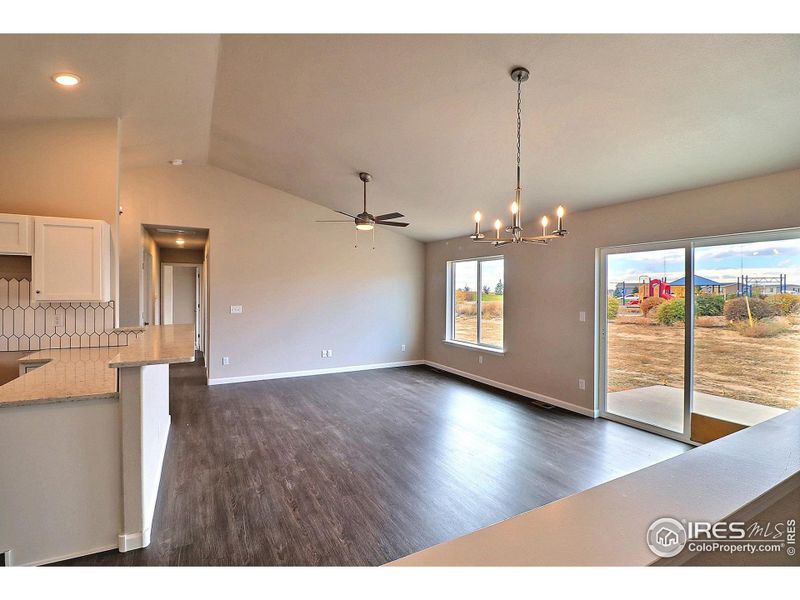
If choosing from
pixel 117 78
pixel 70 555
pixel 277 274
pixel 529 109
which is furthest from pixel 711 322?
pixel 277 274

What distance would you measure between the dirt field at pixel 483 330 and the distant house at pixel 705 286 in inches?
97.2

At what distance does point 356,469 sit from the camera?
3172 mm

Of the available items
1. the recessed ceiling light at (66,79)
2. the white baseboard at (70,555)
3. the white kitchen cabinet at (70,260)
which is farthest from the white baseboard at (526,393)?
the recessed ceiling light at (66,79)

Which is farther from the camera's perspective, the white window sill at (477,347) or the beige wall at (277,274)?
the white window sill at (477,347)

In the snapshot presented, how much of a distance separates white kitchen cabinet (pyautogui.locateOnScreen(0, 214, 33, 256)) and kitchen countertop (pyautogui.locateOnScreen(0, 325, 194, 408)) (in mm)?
880

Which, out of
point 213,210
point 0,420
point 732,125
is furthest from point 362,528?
point 213,210

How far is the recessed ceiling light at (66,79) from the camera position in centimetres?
281

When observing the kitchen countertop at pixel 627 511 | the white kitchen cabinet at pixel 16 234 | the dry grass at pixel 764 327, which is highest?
the white kitchen cabinet at pixel 16 234

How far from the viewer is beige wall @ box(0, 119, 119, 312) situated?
3.31 m

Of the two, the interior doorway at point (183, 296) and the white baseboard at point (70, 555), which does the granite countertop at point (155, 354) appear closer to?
the white baseboard at point (70, 555)

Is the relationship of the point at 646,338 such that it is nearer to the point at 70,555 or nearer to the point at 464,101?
the point at 464,101
